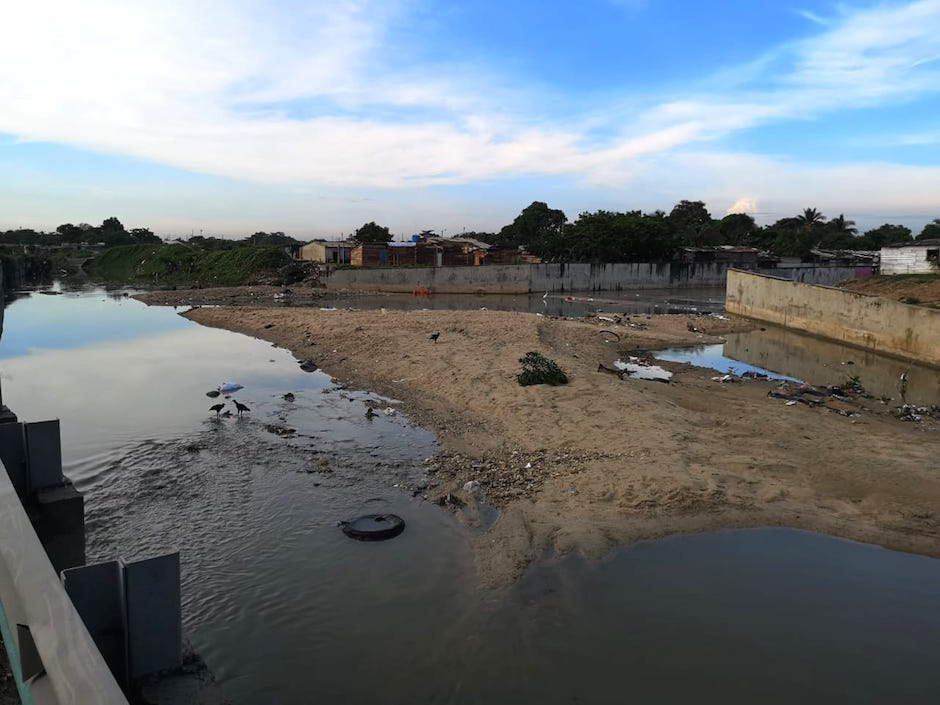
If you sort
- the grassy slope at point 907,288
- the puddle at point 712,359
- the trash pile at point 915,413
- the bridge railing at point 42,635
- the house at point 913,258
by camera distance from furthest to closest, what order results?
the house at point 913,258 < the grassy slope at point 907,288 < the puddle at point 712,359 < the trash pile at point 915,413 < the bridge railing at point 42,635

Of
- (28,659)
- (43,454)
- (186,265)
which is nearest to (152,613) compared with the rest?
(28,659)

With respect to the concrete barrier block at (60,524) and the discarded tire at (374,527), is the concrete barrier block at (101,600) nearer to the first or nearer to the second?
the concrete barrier block at (60,524)

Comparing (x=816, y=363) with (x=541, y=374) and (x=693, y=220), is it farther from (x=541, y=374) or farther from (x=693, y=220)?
(x=693, y=220)

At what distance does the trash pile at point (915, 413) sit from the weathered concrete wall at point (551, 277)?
35965mm

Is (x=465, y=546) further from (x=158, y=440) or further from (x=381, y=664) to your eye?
(x=158, y=440)

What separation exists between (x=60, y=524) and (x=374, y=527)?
3189 millimetres

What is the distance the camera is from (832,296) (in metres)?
25.9

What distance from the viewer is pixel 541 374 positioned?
13461mm

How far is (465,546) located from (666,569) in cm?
214

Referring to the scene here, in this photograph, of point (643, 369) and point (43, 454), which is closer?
point (43, 454)

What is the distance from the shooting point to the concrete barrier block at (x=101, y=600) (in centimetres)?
335

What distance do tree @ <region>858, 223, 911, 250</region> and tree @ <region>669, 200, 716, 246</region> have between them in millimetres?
17140

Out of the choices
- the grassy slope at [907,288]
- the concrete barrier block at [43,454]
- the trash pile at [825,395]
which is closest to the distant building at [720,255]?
the grassy slope at [907,288]

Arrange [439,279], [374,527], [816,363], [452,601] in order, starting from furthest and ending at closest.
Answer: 1. [439,279]
2. [816,363]
3. [374,527]
4. [452,601]
